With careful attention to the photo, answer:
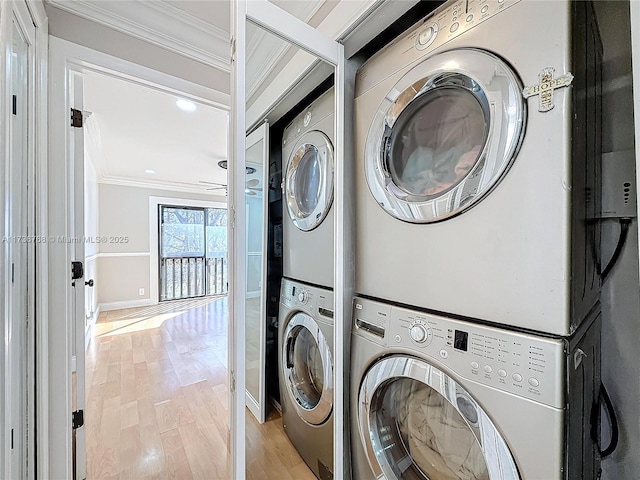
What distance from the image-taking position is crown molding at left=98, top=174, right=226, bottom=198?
4.99 meters

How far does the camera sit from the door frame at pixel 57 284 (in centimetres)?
134

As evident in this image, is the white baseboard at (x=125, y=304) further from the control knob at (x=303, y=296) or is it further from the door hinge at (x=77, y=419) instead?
the control knob at (x=303, y=296)

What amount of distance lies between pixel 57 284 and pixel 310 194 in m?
1.30

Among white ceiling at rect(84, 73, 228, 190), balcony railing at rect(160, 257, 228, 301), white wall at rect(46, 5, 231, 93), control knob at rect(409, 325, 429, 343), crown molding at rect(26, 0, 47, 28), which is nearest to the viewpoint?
control knob at rect(409, 325, 429, 343)

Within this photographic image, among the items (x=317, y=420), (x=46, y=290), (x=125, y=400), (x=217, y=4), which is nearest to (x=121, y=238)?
(x=125, y=400)

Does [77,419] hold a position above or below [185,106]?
below

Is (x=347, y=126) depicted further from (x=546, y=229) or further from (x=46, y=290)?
(x=46, y=290)

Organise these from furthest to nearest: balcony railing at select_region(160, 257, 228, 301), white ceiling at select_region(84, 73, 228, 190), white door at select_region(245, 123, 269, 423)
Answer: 1. balcony railing at select_region(160, 257, 228, 301)
2. white ceiling at select_region(84, 73, 228, 190)
3. white door at select_region(245, 123, 269, 423)

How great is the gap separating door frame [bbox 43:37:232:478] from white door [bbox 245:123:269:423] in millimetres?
1023

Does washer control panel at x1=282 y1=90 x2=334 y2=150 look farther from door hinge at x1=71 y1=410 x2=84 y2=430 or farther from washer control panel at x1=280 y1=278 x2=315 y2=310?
door hinge at x1=71 y1=410 x2=84 y2=430

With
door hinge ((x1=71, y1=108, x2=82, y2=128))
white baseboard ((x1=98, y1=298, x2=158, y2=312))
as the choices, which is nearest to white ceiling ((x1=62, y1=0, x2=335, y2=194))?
door hinge ((x1=71, y1=108, x2=82, y2=128))

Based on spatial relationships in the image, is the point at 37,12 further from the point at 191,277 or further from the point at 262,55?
the point at 191,277

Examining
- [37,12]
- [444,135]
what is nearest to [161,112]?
[37,12]

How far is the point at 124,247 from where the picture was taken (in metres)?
5.21
